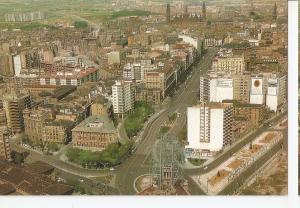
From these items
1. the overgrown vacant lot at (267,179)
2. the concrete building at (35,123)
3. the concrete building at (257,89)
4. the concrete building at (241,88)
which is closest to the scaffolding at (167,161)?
the overgrown vacant lot at (267,179)

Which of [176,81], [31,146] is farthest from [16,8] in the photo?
[176,81]

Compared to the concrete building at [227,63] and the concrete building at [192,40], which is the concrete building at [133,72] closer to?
the concrete building at [192,40]

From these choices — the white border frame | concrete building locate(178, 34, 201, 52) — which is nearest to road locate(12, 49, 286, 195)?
concrete building locate(178, 34, 201, 52)

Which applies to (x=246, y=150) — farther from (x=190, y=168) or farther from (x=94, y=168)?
(x=94, y=168)

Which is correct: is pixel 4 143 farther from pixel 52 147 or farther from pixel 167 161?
pixel 167 161
